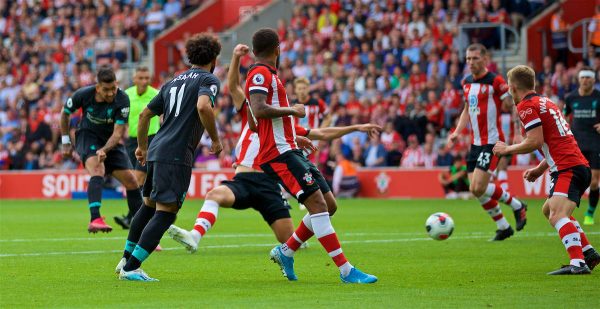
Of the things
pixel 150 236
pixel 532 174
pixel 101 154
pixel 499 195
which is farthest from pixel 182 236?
pixel 499 195

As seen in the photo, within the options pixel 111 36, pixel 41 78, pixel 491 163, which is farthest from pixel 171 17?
pixel 491 163

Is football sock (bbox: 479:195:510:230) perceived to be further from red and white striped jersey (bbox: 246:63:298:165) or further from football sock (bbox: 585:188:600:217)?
red and white striped jersey (bbox: 246:63:298:165)

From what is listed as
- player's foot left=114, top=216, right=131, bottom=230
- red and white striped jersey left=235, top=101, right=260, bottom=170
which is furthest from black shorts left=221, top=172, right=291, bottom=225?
player's foot left=114, top=216, right=131, bottom=230

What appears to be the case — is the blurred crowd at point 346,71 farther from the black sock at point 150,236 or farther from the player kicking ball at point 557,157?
the black sock at point 150,236

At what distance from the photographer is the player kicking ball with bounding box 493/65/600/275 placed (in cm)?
1038

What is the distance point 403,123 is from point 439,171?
6.05ft

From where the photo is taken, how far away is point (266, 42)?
9.83 metres

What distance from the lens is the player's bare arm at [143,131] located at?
1005 centimetres

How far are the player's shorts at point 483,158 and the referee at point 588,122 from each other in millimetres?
2740

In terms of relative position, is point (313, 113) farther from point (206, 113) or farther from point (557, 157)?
point (206, 113)

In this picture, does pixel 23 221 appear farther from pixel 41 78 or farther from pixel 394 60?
pixel 41 78

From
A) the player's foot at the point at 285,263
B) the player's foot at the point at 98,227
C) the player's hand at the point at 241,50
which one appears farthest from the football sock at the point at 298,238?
the player's foot at the point at 98,227

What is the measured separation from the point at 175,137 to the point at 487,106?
6.20 metres

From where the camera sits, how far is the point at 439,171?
86.5 feet
